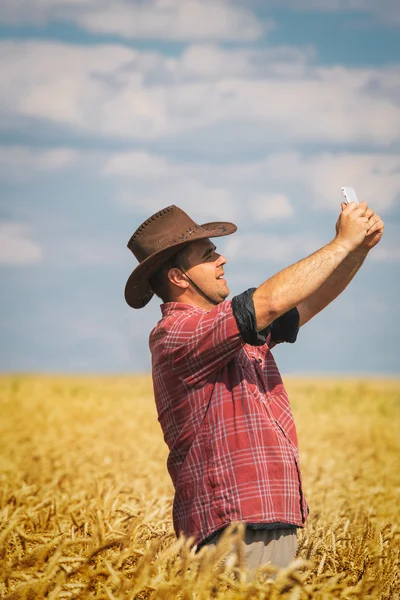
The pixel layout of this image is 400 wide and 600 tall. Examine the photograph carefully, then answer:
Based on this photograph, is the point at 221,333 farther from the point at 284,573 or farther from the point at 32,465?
the point at 32,465

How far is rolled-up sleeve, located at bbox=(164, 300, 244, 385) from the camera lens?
4262 mm

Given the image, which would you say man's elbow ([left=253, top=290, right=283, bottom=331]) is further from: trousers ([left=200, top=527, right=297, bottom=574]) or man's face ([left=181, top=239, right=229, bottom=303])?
trousers ([left=200, top=527, right=297, bottom=574])

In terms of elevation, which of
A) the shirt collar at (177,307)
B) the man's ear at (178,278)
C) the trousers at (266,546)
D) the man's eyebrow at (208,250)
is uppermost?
the man's eyebrow at (208,250)

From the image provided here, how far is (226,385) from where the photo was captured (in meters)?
4.51

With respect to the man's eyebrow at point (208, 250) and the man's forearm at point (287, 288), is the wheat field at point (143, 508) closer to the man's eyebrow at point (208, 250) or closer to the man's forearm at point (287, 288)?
the man's forearm at point (287, 288)

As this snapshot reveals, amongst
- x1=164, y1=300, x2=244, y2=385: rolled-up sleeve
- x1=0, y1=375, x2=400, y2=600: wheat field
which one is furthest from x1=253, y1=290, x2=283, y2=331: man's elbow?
x1=0, y1=375, x2=400, y2=600: wheat field

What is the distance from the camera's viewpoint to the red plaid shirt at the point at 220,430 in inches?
172

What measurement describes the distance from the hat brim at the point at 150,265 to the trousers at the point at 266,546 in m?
1.49

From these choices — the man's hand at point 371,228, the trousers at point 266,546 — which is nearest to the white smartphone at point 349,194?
the man's hand at point 371,228

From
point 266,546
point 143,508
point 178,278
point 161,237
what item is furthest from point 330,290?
point 143,508

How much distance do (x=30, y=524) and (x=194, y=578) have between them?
2217mm

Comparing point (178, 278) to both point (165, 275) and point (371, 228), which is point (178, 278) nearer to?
point (165, 275)

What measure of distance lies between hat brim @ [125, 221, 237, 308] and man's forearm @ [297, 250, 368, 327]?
698 mm

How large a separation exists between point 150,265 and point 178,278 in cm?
18
